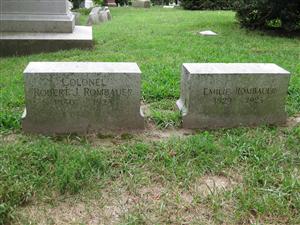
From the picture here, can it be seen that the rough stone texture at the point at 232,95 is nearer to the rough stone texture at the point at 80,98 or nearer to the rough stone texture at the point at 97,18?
the rough stone texture at the point at 80,98

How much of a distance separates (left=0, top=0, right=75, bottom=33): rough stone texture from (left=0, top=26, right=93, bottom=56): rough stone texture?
39 cm

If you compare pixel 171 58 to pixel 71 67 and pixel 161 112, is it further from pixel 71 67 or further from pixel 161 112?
pixel 71 67

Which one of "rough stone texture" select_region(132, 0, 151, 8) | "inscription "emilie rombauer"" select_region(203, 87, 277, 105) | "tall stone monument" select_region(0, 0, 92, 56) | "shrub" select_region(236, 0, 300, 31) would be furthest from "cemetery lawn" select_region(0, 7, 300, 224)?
"rough stone texture" select_region(132, 0, 151, 8)

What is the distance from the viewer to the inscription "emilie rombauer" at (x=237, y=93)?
14.3ft

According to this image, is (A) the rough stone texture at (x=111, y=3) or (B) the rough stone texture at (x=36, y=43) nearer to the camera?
(B) the rough stone texture at (x=36, y=43)

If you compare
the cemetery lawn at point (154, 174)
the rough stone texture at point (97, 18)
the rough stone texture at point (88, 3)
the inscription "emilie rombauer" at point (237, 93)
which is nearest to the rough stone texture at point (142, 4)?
the rough stone texture at point (88, 3)

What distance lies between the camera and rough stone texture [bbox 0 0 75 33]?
359 inches

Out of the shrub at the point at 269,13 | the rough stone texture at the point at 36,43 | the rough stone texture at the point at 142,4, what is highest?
the shrub at the point at 269,13

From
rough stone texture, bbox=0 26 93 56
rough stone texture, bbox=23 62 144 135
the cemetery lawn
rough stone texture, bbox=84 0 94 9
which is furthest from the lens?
rough stone texture, bbox=84 0 94 9

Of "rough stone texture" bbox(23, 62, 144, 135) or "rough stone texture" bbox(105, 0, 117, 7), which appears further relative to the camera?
"rough stone texture" bbox(105, 0, 117, 7)

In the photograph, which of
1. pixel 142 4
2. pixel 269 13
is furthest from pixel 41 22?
pixel 142 4

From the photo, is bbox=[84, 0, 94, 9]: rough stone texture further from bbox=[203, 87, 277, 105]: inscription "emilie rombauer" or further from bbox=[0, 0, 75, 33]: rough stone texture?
bbox=[203, 87, 277, 105]: inscription "emilie rombauer"

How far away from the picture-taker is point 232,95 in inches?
173

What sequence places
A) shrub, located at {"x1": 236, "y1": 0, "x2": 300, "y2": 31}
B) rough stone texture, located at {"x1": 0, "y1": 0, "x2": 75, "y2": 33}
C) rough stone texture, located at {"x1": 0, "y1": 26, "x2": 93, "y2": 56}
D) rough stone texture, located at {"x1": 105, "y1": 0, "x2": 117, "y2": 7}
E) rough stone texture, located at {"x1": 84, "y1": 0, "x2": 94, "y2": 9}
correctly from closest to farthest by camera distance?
rough stone texture, located at {"x1": 0, "y1": 26, "x2": 93, "y2": 56}
rough stone texture, located at {"x1": 0, "y1": 0, "x2": 75, "y2": 33}
shrub, located at {"x1": 236, "y1": 0, "x2": 300, "y2": 31}
rough stone texture, located at {"x1": 84, "y1": 0, "x2": 94, "y2": 9}
rough stone texture, located at {"x1": 105, "y1": 0, "x2": 117, "y2": 7}
